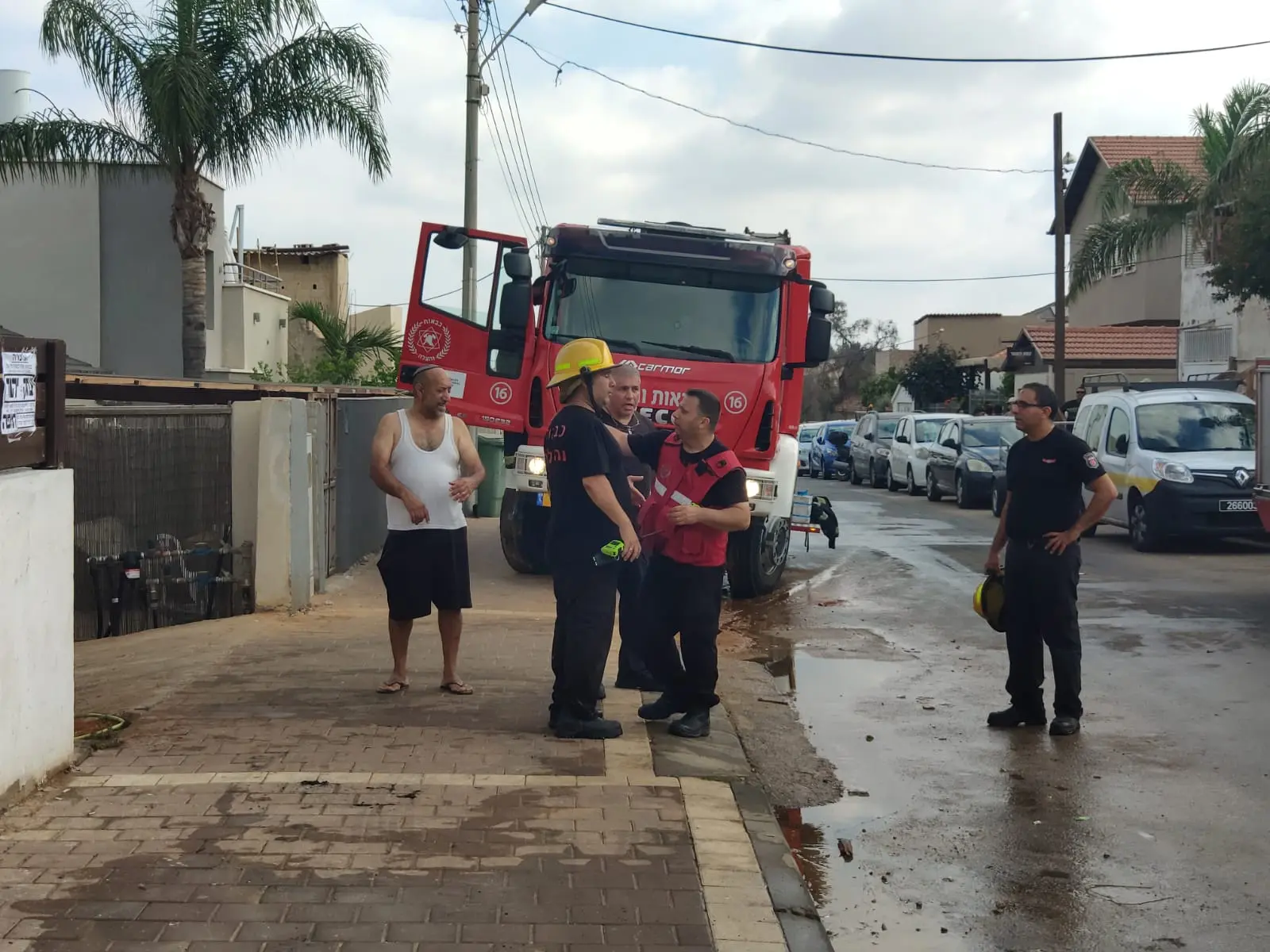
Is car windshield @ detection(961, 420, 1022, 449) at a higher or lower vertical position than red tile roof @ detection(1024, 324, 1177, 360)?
lower

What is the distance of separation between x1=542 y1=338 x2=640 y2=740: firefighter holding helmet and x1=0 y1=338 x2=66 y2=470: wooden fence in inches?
83.5

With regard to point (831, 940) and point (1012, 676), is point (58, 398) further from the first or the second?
point (1012, 676)

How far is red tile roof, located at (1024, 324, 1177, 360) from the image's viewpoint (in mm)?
37469

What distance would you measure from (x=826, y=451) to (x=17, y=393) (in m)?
33.9

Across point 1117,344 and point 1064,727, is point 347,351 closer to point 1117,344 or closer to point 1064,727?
point 1064,727

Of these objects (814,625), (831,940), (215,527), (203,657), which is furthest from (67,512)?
(814,625)

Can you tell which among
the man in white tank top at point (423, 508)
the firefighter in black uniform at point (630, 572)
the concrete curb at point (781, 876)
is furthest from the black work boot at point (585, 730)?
the man in white tank top at point (423, 508)

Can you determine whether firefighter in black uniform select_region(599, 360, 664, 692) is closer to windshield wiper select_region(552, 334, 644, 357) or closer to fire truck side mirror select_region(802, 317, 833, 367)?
windshield wiper select_region(552, 334, 644, 357)

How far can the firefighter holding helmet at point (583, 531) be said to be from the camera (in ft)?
20.8

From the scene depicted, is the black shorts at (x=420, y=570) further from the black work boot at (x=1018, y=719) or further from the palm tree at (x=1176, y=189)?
the palm tree at (x=1176, y=189)

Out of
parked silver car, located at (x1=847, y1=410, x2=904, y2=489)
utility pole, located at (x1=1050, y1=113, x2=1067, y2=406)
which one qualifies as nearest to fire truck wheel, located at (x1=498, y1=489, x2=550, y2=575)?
parked silver car, located at (x1=847, y1=410, x2=904, y2=489)

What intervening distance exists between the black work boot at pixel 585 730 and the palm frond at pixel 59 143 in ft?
57.4

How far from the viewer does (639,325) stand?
11.9 metres

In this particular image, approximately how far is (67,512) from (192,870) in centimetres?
197
